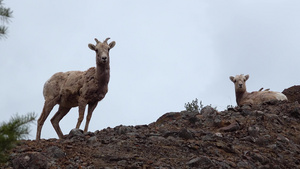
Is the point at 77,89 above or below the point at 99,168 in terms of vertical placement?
above

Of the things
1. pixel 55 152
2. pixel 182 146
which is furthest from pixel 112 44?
pixel 55 152

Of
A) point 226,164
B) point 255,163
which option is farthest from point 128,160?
point 255,163

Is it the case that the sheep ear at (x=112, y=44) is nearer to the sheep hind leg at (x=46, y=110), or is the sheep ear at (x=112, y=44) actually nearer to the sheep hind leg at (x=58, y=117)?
the sheep hind leg at (x=46, y=110)

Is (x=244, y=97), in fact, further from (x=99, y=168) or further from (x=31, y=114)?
(x=31, y=114)

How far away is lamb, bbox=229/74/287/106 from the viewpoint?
1770 cm

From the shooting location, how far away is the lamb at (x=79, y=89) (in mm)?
13562

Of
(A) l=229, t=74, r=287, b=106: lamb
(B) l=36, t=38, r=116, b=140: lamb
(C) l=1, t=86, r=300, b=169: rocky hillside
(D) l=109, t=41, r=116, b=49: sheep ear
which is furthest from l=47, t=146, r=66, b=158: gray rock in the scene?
(A) l=229, t=74, r=287, b=106: lamb

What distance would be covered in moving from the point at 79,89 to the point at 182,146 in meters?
5.34

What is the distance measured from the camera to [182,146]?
31.6 feet

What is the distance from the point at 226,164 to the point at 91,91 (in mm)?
5868

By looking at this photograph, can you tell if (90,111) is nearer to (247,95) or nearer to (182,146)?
(182,146)

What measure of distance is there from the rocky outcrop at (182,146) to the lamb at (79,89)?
2.17 meters

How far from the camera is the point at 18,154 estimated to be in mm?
8469

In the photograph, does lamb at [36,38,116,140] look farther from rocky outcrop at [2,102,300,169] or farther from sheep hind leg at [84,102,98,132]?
rocky outcrop at [2,102,300,169]
